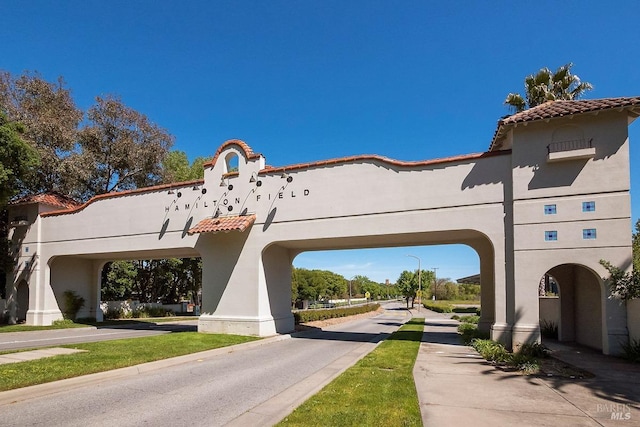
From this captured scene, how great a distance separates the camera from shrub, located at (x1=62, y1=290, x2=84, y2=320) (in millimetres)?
24203

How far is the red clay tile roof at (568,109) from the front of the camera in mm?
12430

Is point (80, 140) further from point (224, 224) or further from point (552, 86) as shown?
point (552, 86)

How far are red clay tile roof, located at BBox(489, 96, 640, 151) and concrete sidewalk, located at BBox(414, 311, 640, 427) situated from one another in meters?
7.37

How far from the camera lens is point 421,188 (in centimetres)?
1517

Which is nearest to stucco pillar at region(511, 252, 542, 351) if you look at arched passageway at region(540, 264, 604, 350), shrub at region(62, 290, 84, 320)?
arched passageway at region(540, 264, 604, 350)

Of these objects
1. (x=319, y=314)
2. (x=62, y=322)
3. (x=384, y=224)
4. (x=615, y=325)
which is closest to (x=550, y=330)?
(x=615, y=325)

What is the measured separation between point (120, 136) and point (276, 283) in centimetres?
2060

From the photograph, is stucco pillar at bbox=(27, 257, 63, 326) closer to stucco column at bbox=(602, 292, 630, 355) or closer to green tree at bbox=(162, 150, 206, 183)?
green tree at bbox=(162, 150, 206, 183)

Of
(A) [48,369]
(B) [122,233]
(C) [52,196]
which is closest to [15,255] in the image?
(C) [52,196]

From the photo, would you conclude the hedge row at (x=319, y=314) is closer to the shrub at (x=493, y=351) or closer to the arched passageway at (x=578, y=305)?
the shrub at (x=493, y=351)

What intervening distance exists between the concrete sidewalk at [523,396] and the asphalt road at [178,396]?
2711 mm

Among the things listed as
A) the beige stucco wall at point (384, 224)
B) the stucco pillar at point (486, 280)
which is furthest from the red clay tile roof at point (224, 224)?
the stucco pillar at point (486, 280)

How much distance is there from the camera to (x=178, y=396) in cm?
788

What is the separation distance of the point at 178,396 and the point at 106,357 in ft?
14.4
